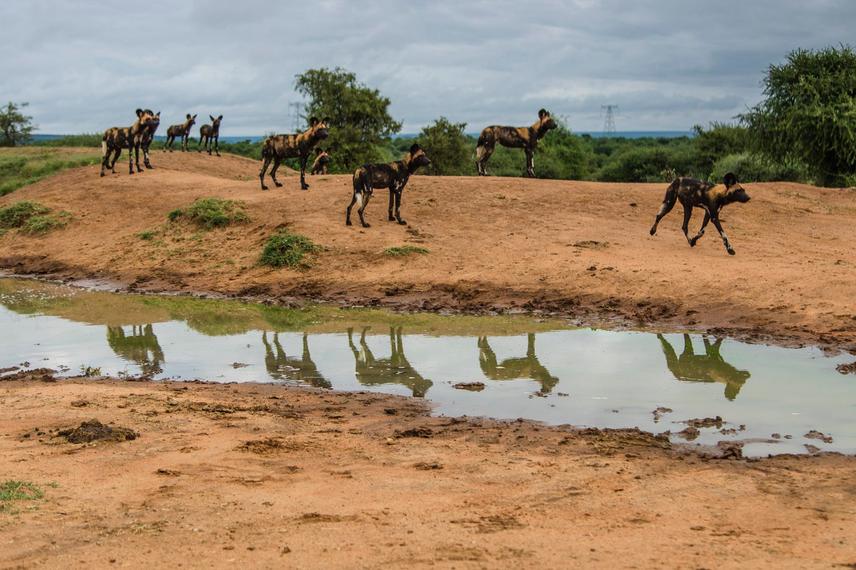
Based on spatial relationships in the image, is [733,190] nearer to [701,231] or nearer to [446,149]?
[701,231]

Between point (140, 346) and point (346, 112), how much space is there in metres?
24.7

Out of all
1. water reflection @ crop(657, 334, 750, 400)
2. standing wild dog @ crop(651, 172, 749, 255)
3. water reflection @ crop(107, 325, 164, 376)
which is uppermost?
standing wild dog @ crop(651, 172, 749, 255)

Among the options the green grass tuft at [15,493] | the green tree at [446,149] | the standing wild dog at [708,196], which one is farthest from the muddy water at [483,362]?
the green tree at [446,149]

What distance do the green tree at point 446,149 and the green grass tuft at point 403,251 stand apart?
21509 millimetres

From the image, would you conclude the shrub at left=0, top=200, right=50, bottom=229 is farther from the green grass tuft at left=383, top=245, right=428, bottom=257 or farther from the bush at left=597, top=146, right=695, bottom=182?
the bush at left=597, top=146, right=695, bottom=182

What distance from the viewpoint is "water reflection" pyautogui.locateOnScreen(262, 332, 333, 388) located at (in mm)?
11148

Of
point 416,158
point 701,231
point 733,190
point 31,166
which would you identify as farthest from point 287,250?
point 31,166

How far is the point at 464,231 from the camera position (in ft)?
62.6

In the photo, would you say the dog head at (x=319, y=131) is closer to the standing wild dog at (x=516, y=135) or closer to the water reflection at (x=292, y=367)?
the standing wild dog at (x=516, y=135)

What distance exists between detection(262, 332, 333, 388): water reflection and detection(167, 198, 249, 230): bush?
774 cm

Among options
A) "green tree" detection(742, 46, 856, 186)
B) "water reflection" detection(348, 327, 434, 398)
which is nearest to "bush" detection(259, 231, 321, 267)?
"water reflection" detection(348, 327, 434, 398)

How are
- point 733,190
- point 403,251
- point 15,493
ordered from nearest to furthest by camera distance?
point 15,493 → point 733,190 → point 403,251

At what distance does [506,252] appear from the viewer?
17625 millimetres

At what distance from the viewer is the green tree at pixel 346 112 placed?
3634 centimetres
